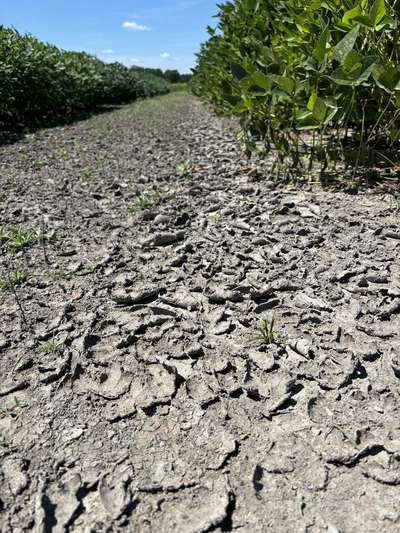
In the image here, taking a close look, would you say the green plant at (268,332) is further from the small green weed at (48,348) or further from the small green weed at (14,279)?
the small green weed at (14,279)

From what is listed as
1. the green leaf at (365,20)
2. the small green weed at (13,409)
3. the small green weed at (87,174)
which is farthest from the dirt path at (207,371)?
the small green weed at (87,174)

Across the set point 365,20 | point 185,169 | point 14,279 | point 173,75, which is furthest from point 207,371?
point 173,75

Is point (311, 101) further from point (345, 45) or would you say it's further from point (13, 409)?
point (13, 409)

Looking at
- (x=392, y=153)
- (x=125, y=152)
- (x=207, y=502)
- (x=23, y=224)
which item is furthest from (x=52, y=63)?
(x=207, y=502)

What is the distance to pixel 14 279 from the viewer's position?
269cm

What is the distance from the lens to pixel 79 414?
164 cm

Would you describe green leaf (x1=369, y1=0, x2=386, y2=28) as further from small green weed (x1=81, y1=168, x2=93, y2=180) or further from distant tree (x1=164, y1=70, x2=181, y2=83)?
distant tree (x1=164, y1=70, x2=181, y2=83)

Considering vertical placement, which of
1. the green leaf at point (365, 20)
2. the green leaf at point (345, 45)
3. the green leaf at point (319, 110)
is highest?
the green leaf at point (365, 20)

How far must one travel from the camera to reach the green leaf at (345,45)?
2.76 m

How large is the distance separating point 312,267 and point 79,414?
4.85 feet

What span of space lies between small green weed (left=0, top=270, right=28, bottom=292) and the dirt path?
0.02 m

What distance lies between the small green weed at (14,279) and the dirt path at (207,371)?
23 mm

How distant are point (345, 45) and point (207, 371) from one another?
2.34m

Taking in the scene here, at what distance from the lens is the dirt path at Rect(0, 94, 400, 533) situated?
4.23 feet
